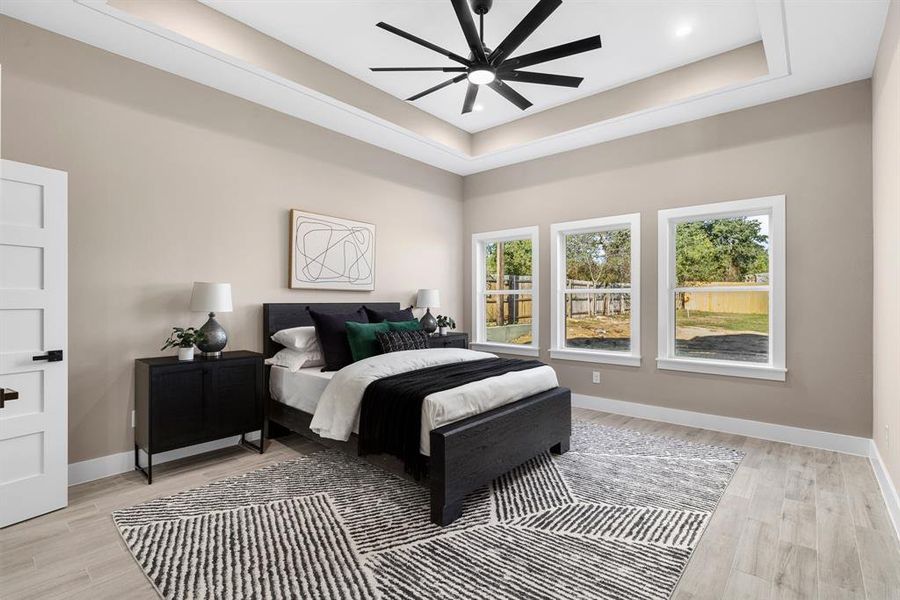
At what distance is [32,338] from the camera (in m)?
2.51

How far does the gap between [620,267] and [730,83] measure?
1.91m

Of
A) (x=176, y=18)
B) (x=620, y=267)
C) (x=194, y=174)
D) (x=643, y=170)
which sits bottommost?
(x=620, y=267)

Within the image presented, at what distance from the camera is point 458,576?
2.00 m

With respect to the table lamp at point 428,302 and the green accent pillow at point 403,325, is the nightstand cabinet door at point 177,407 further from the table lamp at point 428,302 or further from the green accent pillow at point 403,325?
the table lamp at point 428,302

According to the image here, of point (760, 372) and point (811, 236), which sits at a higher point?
point (811, 236)

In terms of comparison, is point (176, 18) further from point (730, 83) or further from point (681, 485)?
point (681, 485)

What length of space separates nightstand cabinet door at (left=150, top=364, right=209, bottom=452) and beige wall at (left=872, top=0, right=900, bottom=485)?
167 inches

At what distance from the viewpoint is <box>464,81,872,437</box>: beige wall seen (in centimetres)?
351

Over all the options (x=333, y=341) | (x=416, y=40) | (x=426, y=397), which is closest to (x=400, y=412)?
(x=426, y=397)

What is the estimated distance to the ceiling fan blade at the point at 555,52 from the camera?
268cm

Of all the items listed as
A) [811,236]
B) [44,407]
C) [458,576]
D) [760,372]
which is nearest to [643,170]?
[811,236]

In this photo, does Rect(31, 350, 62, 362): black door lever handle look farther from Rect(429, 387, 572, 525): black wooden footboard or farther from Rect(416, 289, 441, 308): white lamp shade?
Rect(416, 289, 441, 308): white lamp shade


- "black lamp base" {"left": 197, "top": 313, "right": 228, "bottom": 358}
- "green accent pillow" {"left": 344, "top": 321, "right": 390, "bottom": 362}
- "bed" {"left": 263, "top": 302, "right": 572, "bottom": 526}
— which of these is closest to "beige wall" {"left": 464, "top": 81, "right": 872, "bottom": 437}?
"bed" {"left": 263, "top": 302, "right": 572, "bottom": 526}

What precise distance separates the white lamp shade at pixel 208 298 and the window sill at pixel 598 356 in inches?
137
